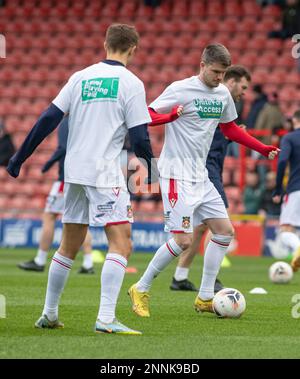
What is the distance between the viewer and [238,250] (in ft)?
67.1

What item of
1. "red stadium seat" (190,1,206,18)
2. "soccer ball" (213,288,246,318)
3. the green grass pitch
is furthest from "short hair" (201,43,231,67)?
"red stadium seat" (190,1,206,18)

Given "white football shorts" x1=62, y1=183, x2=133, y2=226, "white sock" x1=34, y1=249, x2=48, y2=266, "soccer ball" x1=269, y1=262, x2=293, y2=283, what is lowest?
"white sock" x1=34, y1=249, x2=48, y2=266

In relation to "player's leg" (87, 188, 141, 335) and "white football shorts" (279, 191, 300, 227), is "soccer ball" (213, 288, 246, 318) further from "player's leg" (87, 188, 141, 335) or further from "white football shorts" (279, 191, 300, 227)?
"white football shorts" (279, 191, 300, 227)

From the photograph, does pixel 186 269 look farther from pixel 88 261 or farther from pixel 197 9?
pixel 197 9

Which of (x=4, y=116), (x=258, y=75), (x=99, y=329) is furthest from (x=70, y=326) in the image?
(x=4, y=116)

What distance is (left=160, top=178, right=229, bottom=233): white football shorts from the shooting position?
909 cm

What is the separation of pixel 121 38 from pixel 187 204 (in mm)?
2211

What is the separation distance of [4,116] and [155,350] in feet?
66.0

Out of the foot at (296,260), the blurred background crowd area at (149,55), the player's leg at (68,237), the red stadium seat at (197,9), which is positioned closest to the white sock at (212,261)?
the player's leg at (68,237)

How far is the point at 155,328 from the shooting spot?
7898 mm

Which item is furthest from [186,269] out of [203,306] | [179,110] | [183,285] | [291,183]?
[179,110]

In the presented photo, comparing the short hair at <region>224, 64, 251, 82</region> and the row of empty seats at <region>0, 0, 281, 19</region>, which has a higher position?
the short hair at <region>224, 64, 251, 82</region>

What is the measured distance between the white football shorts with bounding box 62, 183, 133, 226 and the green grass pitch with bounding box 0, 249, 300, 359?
804 millimetres
